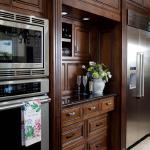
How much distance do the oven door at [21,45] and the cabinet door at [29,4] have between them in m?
0.16

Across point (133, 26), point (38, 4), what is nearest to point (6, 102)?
point (38, 4)

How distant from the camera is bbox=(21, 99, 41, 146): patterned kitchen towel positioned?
196 cm

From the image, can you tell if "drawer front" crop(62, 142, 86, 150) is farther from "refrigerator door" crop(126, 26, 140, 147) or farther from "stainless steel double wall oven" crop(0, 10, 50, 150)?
"refrigerator door" crop(126, 26, 140, 147)

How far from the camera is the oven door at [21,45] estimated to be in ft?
6.08

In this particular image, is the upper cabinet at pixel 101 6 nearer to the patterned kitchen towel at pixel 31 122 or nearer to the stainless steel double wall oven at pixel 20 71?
the stainless steel double wall oven at pixel 20 71

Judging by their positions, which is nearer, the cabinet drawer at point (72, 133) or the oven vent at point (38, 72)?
the oven vent at point (38, 72)

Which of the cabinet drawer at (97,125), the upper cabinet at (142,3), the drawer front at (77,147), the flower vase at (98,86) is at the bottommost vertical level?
the drawer front at (77,147)

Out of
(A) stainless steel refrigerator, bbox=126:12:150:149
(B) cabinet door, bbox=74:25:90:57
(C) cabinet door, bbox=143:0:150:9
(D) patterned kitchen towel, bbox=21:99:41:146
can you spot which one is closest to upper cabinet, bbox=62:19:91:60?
(B) cabinet door, bbox=74:25:90:57

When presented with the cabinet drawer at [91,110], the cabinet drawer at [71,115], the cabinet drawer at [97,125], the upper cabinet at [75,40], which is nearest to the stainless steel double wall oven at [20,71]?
the cabinet drawer at [71,115]

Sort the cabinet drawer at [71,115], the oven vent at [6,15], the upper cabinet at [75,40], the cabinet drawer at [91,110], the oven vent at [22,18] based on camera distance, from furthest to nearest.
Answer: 1. the upper cabinet at [75,40]
2. the cabinet drawer at [91,110]
3. the cabinet drawer at [71,115]
4. the oven vent at [22,18]
5. the oven vent at [6,15]

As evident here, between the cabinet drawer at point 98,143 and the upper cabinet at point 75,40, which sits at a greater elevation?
the upper cabinet at point 75,40

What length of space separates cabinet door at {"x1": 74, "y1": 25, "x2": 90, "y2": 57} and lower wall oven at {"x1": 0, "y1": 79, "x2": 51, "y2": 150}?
56.0 inches

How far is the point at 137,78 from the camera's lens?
3.91 meters

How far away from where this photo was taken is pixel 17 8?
6.54 ft
